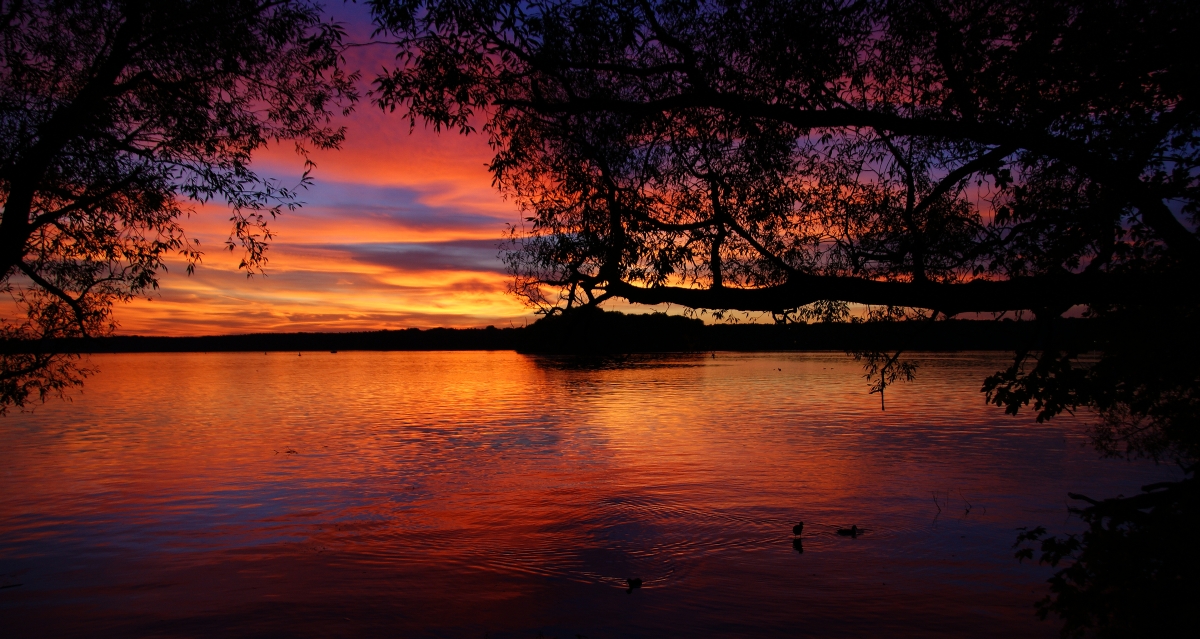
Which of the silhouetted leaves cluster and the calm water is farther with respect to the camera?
the calm water

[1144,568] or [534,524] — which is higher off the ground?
[1144,568]

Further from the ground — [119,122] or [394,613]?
[119,122]

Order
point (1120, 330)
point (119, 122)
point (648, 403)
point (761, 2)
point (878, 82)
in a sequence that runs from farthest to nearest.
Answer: point (648, 403) → point (119, 122) → point (878, 82) → point (761, 2) → point (1120, 330)

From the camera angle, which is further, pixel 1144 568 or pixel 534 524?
pixel 534 524

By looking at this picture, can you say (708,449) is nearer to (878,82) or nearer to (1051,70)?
(878,82)

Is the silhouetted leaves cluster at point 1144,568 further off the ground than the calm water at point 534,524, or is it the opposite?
the silhouetted leaves cluster at point 1144,568

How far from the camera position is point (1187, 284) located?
508 centimetres

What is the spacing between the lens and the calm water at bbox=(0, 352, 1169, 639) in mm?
10969

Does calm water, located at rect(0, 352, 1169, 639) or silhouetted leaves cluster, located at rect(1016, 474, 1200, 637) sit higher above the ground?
silhouetted leaves cluster, located at rect(1016, 474, 1200, 637)

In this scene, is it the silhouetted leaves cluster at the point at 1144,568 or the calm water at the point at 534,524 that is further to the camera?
the calm water at the point at 534,524

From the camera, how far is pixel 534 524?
16.6m

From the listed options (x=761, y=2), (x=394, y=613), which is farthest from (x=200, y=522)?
(x=761, y=2)

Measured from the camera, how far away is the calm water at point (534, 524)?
36.0 feet

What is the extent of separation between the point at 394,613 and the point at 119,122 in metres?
8.16
